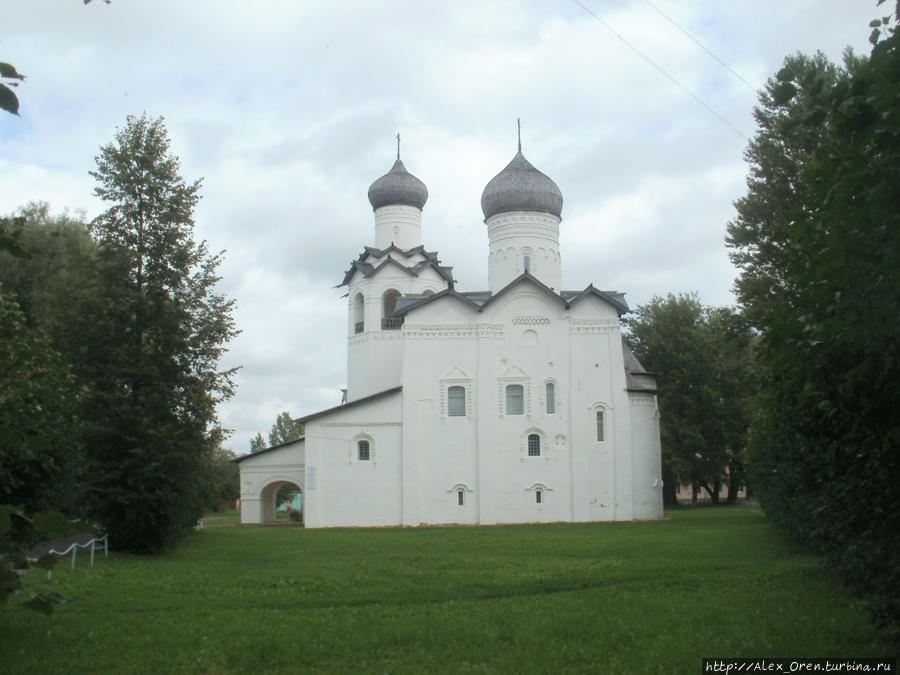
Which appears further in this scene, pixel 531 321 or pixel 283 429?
pixel 283 429

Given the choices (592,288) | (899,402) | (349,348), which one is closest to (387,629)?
(899,402)

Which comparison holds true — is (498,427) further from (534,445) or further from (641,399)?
(641,399)

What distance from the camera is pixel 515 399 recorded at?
28.6m

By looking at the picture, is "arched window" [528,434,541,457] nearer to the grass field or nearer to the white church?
the white church

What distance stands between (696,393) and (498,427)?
14.1 metres

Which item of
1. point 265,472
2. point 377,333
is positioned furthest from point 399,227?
point 265,472

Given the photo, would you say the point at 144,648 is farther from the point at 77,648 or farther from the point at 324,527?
the point at 324,527

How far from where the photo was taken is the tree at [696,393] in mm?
37688

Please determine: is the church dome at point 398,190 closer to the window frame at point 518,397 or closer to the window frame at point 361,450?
the window frame at point 518,397

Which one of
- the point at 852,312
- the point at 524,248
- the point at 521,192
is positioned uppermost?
the point at 521,192

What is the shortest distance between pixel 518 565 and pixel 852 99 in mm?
10027

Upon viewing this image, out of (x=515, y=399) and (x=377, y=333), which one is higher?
(x=377, y=333)

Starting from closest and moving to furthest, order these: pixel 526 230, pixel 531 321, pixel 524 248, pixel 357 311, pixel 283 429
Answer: pixel 531 321 → pixel 524 248 → pixel 526 230 → pixel 357 311 → pixel 283 429

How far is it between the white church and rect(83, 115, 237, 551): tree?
9424 millimetres
